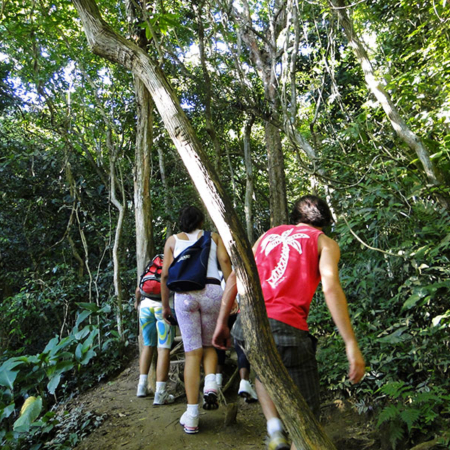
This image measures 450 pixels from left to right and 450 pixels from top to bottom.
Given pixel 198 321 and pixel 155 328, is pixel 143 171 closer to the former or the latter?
pixel 155 328

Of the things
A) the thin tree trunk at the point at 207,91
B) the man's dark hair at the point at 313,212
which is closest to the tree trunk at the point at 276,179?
the thin tree trunk at the point at 207,91

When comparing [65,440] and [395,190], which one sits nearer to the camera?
[65,440]

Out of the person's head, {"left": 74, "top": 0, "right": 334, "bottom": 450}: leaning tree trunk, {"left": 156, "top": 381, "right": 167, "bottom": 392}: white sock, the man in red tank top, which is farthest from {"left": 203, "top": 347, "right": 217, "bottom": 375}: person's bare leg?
{"left": 74, "top": 0, "right": 334, "bottom": 450}: leaning tree trunk

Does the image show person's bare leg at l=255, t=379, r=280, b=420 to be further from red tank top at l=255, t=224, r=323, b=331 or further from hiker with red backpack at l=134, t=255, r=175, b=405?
hiker with red backpack at l=134, t=255, r=175, b=405

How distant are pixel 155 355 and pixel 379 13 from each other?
7.15 metres

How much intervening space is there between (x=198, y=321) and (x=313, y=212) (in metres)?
1.60

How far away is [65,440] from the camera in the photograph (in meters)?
3.72

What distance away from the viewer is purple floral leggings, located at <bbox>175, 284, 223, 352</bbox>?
11.6 ft

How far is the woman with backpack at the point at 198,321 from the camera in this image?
3.44m

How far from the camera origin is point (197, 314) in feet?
11.8

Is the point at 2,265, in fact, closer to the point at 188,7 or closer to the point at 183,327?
the point at 188,7

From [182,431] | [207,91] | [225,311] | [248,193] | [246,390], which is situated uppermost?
[207,91]

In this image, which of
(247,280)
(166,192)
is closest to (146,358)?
(247,280)

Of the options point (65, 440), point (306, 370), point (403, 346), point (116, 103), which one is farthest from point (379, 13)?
point (65, 440)
